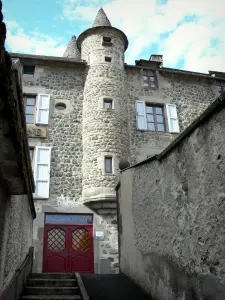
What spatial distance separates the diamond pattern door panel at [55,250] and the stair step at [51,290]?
4034mm

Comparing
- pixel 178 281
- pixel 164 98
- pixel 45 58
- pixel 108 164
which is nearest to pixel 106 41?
pixel 45 58

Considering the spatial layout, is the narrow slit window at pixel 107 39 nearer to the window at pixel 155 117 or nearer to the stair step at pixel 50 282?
the window at pixel 155 117

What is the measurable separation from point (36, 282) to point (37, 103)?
7321 millimetres

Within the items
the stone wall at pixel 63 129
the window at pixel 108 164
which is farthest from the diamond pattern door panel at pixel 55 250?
the window at pixel 108 164

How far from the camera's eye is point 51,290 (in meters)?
5.08

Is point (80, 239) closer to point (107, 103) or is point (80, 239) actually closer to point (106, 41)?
point (107, 103)

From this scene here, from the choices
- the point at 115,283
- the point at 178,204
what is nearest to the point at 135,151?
the point at 115,283

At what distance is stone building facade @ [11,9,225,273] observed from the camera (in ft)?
31.7

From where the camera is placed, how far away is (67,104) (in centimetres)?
1149

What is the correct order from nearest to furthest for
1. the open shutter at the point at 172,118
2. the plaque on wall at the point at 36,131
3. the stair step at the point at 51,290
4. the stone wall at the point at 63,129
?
1. the stair step at the point at 51,290
2. the stone wall at the point at 63,129
3. the plaque on wall at the point at 36,131
4. the open shutter at the point at 172,118

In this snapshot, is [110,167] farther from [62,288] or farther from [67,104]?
[62,288]

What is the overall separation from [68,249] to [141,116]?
6.06 metres

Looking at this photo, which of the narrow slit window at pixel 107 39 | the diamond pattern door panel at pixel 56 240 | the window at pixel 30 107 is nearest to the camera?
the diamond pattern door panel at pixel 56 240

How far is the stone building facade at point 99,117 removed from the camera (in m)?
9.66
